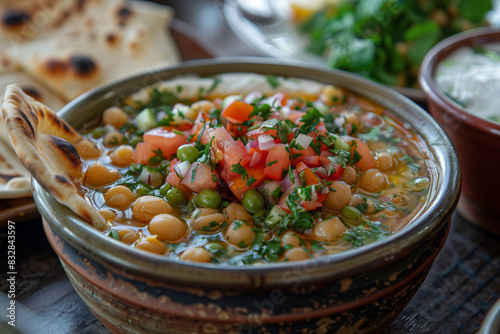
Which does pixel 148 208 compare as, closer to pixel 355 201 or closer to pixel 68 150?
pixel 68 150

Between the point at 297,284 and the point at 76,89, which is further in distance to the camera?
the point at 76,89

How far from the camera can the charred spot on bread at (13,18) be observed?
4.19m

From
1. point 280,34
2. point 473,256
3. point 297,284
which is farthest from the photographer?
point 280,34

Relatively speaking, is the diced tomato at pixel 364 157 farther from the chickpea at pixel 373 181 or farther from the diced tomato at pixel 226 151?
the diced tomato at pixel 226 151

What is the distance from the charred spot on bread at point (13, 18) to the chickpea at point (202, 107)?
7.39ft

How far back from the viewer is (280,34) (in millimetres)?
4918

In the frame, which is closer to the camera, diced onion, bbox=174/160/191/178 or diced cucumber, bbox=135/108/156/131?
diced onion, bbox=174/160/191/178

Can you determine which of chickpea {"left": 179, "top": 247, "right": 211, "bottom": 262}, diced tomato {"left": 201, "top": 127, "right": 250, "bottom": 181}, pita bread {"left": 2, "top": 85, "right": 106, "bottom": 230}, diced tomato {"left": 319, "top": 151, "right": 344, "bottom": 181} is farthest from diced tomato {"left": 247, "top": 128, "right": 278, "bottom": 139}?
pita bread {"left": 2, "top": 85, "right": 106, "bottom": 230}

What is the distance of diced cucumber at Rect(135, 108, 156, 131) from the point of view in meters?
2.77

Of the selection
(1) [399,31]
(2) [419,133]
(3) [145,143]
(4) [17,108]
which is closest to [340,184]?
(2) [419,133]

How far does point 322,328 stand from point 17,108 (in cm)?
140

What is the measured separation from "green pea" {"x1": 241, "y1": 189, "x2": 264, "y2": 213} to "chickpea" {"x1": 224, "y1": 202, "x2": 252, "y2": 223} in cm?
2

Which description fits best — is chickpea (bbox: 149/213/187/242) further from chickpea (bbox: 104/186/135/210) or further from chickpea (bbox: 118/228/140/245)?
chickpea (bbox: 104/186/135/210)

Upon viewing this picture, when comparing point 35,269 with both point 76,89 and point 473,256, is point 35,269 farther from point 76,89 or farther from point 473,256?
point 473,256
